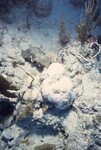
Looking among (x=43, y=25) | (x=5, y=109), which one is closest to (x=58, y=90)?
(x=5, y=109)

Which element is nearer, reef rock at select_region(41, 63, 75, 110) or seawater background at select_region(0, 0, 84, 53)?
reef rock at select_region(41, 63, 75, 110)

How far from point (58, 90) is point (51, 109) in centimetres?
44

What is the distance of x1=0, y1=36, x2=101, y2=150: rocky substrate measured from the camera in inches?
144

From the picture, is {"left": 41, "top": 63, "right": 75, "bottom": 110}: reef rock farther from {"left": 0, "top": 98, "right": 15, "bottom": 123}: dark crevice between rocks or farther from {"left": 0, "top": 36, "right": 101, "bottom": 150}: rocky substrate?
{"left": 0, "top": 98, "right": 15, "bottom": 123}: dark crevice between rocks

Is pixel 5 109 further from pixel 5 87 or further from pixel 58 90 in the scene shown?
pixel 58 90

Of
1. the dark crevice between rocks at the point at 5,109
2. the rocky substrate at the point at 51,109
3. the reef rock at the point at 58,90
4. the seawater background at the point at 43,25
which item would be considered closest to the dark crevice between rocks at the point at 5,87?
the rocky substrate at the point at 51,109

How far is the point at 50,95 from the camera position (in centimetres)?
360

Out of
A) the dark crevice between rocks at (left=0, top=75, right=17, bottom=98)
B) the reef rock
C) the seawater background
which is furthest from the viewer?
the seawater background

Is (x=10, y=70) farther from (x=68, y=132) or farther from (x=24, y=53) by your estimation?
(x=68, y=132)

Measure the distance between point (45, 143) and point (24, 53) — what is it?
6.21 feet

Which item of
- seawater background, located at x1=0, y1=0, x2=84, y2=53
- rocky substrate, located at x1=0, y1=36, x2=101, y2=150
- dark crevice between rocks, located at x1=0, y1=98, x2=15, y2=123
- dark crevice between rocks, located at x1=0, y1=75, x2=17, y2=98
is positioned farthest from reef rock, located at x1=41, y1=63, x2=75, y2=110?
seawater background, located at x1=0, y1=0, x2=84, y2=53

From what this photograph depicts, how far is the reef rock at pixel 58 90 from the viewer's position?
3607mm

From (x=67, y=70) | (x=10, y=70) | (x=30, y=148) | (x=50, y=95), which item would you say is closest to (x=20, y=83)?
(x=10, y=70)

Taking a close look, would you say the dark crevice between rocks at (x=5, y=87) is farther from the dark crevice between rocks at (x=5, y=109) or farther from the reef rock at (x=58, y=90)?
the reef rock at (x=58, y=90)
